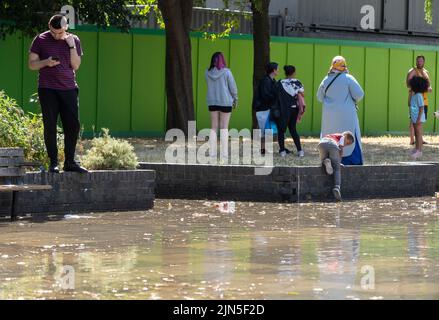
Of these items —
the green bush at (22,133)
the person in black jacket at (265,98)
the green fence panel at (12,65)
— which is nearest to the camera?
the green bush at (22,133)

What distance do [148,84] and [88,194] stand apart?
45.4 ft

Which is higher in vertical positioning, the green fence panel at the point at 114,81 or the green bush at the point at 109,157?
the green fence panel at the point at 114,81

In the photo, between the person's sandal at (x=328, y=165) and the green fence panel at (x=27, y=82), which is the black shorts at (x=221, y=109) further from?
the green fence panel at (x=27, y=82)

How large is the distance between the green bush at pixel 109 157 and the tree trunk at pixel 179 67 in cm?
1051

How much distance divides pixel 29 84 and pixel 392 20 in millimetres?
19900

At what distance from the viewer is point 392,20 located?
43375 millimetres

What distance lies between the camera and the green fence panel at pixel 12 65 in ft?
84.7

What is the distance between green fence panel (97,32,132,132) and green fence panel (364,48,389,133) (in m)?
7.73

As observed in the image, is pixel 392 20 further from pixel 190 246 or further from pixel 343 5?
pixel 190 246

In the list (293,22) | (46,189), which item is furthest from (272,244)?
(293,22)

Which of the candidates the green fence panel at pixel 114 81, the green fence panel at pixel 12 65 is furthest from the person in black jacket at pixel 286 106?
the green fence panel at pixel 114 81

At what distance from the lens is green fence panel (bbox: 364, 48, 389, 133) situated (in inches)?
1323
